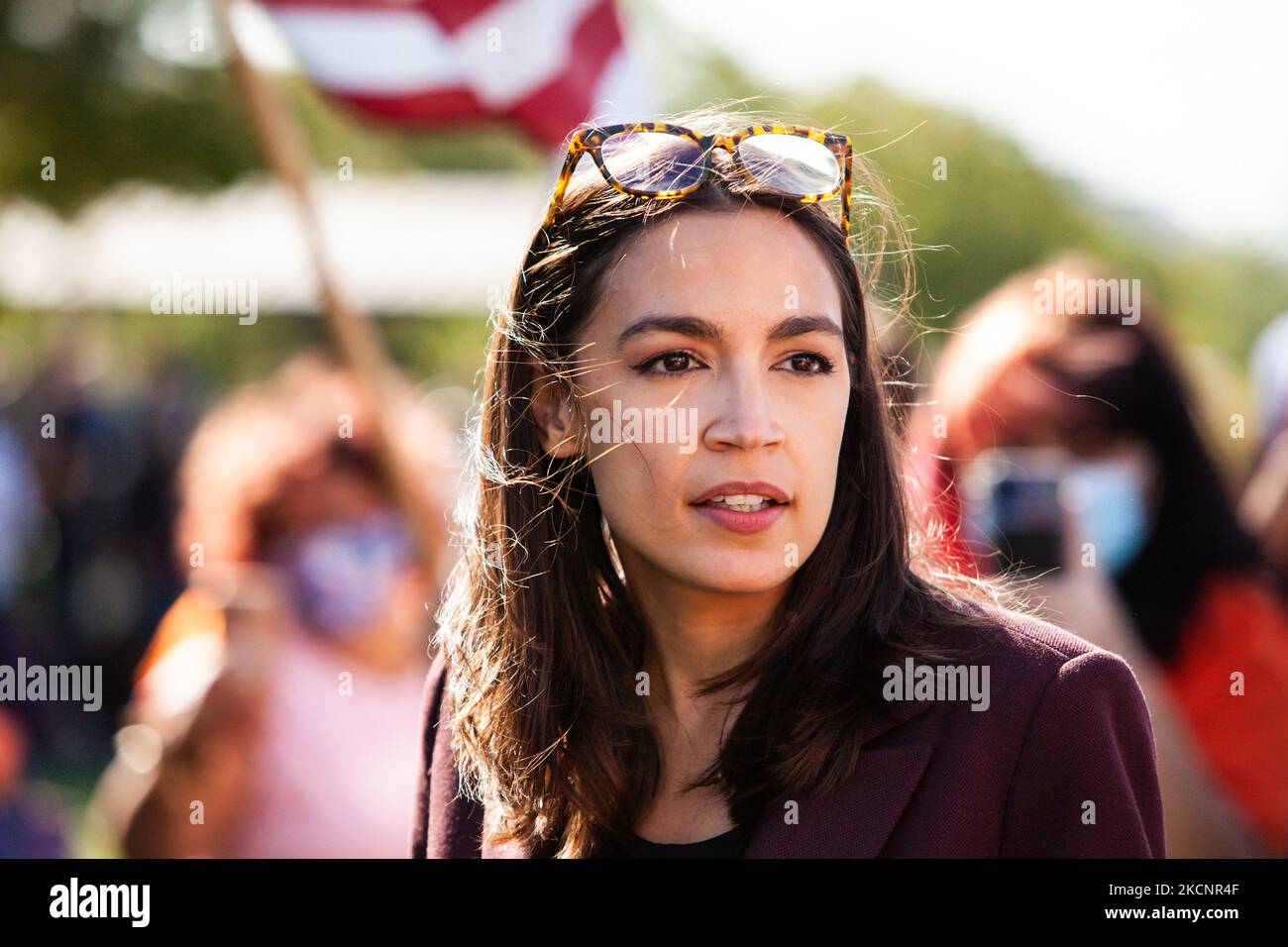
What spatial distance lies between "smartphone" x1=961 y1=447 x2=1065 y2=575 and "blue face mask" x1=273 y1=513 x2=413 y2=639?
1880 mm

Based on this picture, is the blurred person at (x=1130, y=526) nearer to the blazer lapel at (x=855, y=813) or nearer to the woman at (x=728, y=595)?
the woman at (x=728, y=595)

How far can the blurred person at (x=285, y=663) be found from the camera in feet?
12.8

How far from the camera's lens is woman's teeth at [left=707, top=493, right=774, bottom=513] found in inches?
83.3

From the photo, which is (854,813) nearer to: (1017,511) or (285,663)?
(1017,511)

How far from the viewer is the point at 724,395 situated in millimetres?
2115

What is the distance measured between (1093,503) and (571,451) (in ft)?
6.10

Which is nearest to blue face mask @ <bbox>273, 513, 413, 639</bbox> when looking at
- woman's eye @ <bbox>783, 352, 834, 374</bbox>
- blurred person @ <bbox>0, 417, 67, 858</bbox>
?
blurred person @ <bbox>0, 417, 67, 858</bbox>

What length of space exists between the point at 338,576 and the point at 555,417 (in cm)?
210

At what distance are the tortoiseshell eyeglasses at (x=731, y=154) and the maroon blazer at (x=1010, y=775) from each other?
0.77 meters

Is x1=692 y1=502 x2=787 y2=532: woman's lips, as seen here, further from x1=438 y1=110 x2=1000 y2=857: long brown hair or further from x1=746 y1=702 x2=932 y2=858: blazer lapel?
x1=746 y1=702 x2=932 y2=858: blazer lapel

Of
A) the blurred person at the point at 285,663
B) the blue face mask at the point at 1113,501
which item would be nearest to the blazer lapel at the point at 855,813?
the blue face mask at the point at 1113,501

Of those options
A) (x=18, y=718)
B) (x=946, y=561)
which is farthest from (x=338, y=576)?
(x=18, y=718)

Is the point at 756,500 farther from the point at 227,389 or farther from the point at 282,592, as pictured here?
the point at 227,389

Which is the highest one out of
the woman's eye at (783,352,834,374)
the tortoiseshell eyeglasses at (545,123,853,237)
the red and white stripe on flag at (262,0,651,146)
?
the red and white stripe on flag at (262,0,651,146)
